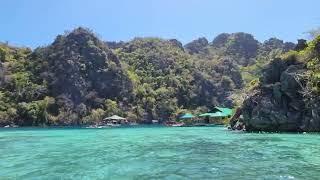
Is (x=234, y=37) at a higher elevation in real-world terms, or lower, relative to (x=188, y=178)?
higher

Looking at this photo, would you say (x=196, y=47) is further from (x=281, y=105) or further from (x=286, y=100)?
(x=281, y=105)

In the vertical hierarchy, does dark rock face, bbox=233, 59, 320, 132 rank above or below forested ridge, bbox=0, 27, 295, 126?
below

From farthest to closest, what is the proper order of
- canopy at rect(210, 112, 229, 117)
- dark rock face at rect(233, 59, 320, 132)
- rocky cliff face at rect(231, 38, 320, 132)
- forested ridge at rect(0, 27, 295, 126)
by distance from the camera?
1. forested ridge at rect(0, 27, 295, 126)
2. canopy at rect(210, 112, 229, 117)
3. dark rock face at rect(233, 59, 320, 132)
4. rocky cliff face at rect(231, 38, 320, 132)

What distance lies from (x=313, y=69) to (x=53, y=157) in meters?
32.2

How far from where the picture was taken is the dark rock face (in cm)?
4694

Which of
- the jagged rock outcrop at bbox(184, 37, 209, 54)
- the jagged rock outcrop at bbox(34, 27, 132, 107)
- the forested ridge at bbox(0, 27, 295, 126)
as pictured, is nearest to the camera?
the forested ridge at bbox(0, 27, 295, 126)

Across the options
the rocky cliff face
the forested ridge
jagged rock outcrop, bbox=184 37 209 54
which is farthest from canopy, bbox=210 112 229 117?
jagged rock outcrop, bbox=184 37 209 54

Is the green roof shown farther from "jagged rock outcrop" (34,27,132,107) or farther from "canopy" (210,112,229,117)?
"jagged rock outcrop" (34,27,132,107)

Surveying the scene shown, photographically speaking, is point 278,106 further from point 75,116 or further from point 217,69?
point 217,69

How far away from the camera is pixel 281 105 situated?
49.3m

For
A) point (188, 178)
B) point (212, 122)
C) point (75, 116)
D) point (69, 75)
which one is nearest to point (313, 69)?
point (188, 178)

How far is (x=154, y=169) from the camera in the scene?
57.0 feet

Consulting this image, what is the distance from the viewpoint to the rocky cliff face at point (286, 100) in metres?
46.2

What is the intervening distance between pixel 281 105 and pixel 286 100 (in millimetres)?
808
